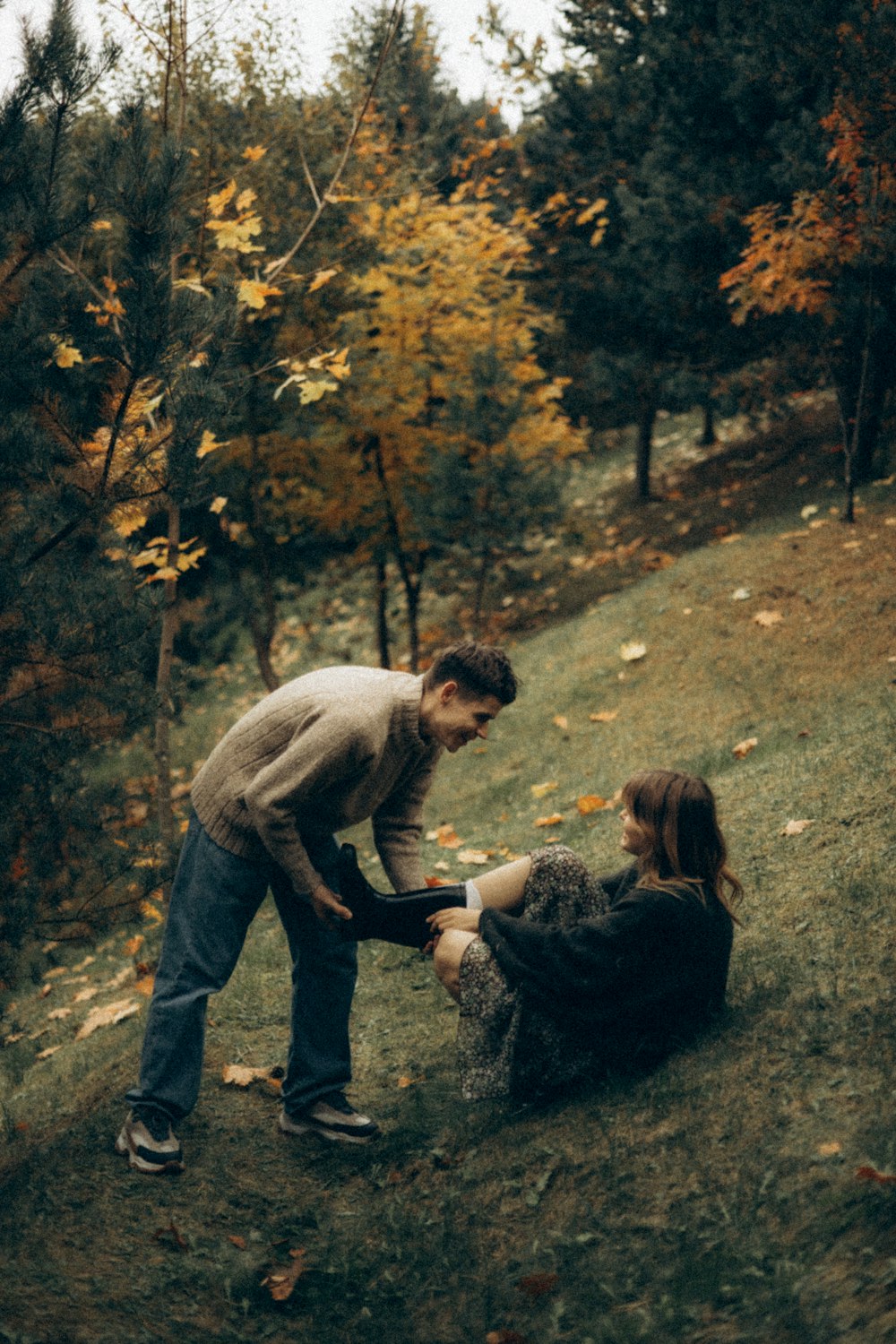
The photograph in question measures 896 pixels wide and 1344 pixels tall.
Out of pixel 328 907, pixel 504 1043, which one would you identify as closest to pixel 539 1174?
pixel 504 1043

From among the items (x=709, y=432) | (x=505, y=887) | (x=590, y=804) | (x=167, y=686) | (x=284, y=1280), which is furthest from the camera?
(x=709, y=432)

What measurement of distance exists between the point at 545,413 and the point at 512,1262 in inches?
344

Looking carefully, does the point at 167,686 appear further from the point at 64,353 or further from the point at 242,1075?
the point at 242,1075

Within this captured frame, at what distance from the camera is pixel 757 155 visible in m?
9.64

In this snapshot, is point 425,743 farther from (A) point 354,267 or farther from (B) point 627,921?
(A) point 354,267

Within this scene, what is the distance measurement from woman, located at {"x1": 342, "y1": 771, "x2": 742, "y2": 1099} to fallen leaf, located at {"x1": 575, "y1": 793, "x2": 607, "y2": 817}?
8.89 feet

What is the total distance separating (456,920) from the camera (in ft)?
11.0

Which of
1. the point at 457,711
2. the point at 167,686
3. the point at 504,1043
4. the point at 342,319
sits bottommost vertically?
the point at 504,1043

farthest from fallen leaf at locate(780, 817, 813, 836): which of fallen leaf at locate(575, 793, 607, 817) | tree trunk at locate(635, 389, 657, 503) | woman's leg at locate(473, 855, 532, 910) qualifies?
tree trunk at locate(635, 389, 657, 503)

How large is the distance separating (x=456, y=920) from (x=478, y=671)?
763mm

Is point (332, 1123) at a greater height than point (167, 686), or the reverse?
point (167, 686)

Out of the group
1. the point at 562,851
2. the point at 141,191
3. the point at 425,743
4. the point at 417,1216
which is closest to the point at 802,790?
the point at 562,851

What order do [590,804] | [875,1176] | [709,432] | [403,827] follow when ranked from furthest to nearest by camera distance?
[709,432] → [590,804] → [403,827] → [875,1176]

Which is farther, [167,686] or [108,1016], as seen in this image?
[108,1016]
